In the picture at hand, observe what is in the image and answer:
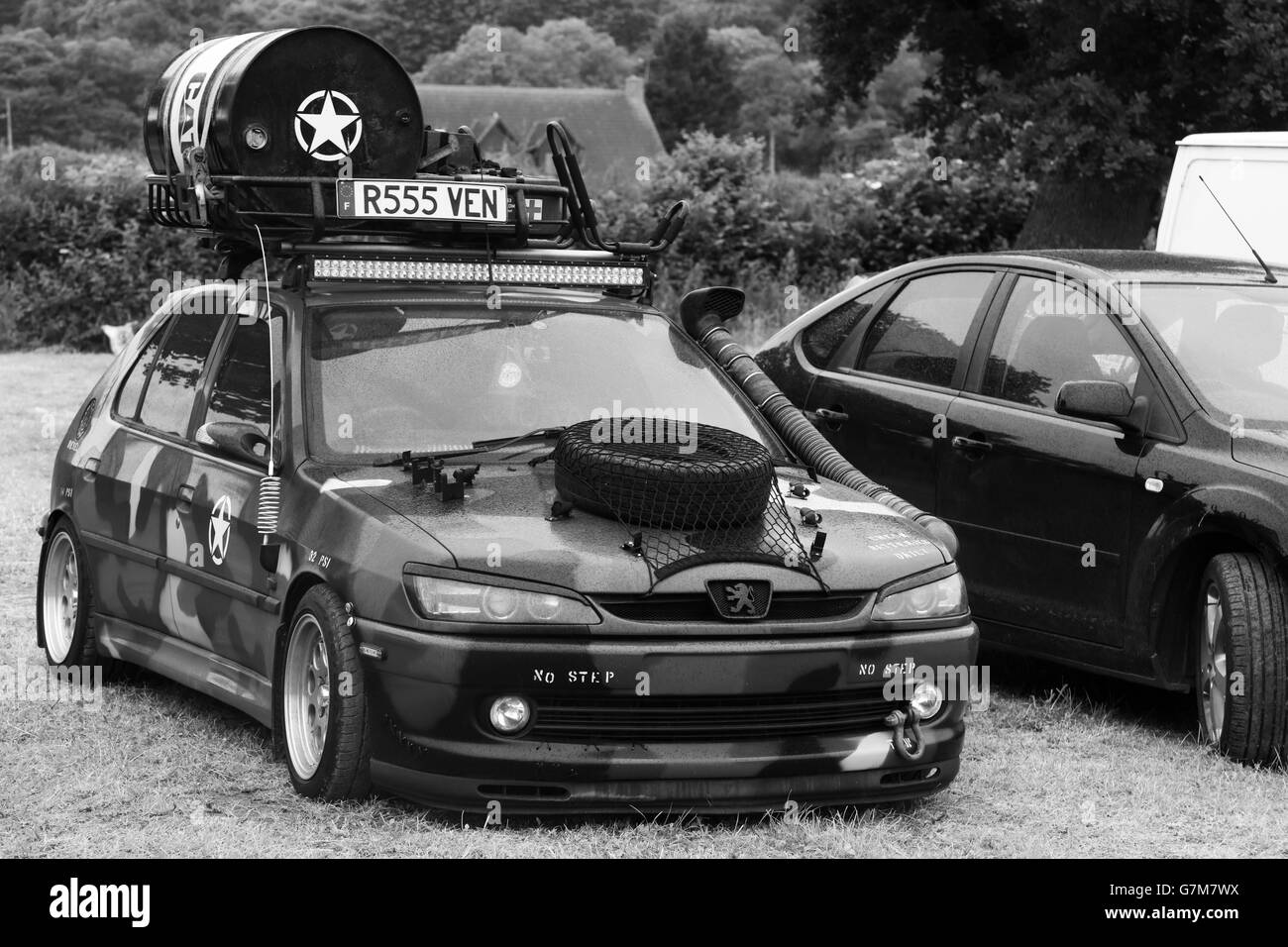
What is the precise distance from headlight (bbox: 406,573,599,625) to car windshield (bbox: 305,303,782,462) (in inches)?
30.5

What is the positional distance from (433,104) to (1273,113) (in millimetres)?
71745

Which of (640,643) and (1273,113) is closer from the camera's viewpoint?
(640,643)

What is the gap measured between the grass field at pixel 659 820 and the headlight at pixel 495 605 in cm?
60

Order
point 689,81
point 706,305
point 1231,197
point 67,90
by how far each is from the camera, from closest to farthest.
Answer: point 706,305, point 1231,197, point 67,90, point 689,81

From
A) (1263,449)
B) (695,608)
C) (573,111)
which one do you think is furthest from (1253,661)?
(573,111)

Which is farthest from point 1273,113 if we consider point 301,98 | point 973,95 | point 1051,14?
point 301,98

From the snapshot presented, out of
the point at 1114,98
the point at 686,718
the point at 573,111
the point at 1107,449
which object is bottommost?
the point at 573,111

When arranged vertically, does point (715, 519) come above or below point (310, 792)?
above

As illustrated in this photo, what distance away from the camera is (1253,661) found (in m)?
6.07

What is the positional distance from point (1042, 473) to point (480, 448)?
7.41 feet

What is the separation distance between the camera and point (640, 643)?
5.00 metres

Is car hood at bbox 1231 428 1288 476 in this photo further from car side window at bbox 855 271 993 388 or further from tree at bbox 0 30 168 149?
tree at bbox 0 30 168 149

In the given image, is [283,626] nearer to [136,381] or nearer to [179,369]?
[179,369]

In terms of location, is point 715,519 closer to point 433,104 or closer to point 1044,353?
point 1044,353
